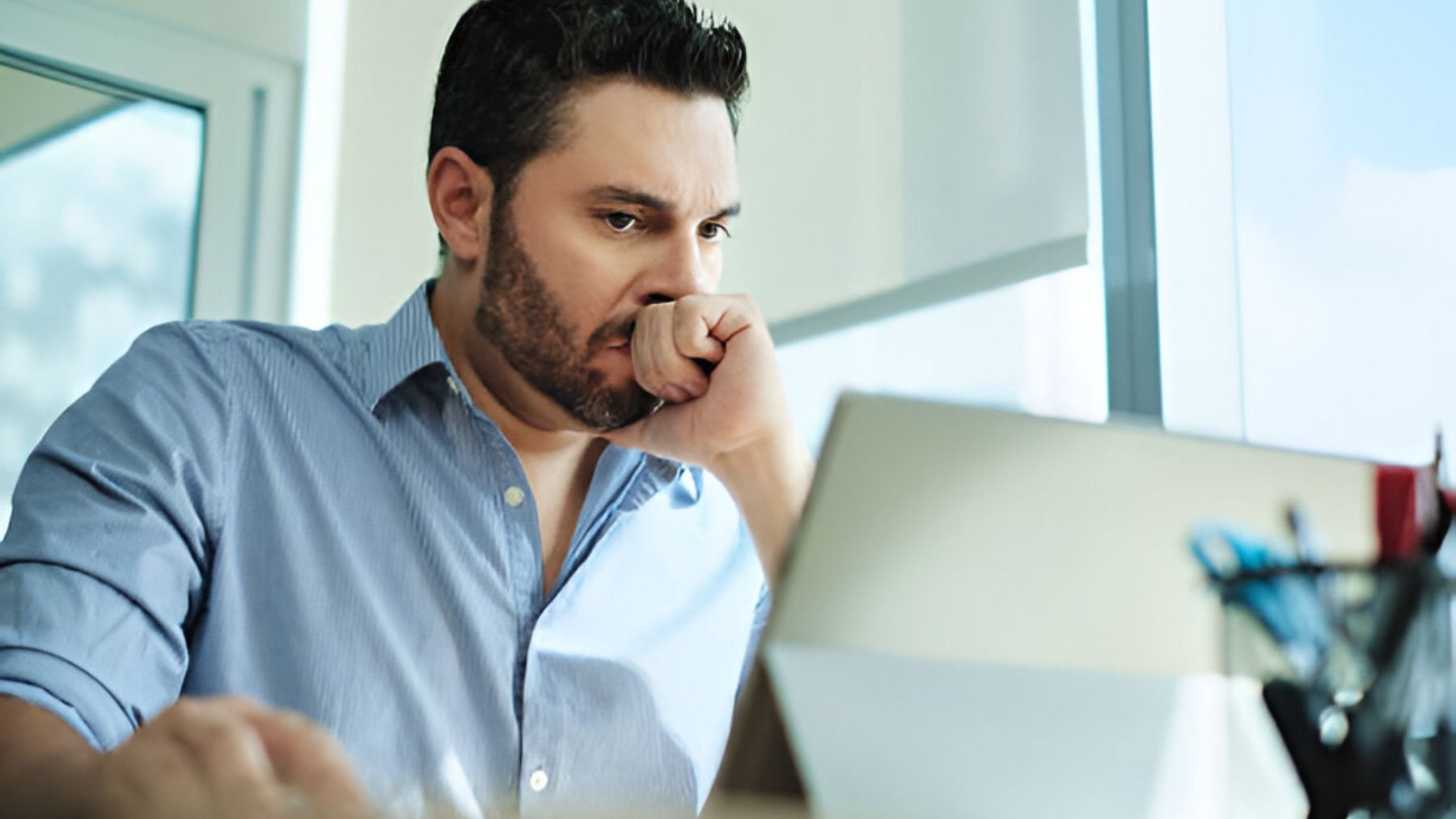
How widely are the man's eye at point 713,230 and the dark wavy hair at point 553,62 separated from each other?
140 millimetres

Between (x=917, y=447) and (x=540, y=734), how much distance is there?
0.78 m

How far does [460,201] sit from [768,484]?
575 mm

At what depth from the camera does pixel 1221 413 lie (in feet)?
5.24

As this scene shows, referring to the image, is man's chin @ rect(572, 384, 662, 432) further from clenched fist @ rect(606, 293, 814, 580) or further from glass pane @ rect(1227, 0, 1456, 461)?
glass pane @ rect(1227, 0, 1456, 461)

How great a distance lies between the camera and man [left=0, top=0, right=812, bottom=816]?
1047 millimetres

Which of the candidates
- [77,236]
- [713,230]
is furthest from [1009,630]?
[77,236]

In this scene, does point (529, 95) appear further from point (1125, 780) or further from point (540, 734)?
point (1125, 780)

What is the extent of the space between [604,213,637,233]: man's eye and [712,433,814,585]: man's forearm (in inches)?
11.5

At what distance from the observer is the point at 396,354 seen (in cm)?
133

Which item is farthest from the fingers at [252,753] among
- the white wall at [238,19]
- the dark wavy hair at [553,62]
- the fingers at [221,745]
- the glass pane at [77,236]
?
the white wall at [238,19]

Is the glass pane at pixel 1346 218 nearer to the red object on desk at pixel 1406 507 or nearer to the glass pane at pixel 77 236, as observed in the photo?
the red object on desk at pixel 1406 507

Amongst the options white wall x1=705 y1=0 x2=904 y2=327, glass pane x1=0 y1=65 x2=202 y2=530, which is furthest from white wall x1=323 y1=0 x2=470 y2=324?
white wall x1=705 y1=0 x2=904 y2=327

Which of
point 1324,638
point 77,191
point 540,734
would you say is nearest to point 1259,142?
point 540,734

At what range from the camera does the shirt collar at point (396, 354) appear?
51.8 inches
